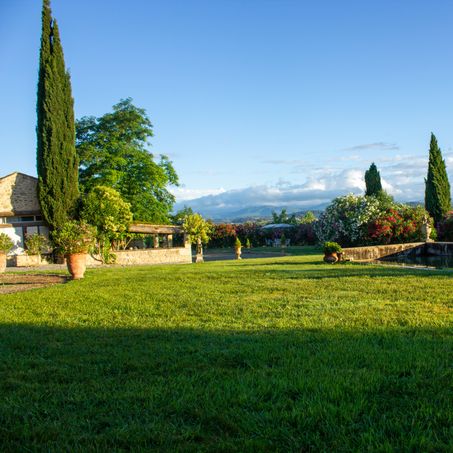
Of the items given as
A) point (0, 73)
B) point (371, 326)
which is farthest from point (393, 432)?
point (0, 73)

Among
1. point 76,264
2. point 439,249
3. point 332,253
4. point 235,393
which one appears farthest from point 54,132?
point 235,393

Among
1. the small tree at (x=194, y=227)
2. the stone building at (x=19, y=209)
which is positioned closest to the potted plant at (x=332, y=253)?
the small tree at (x=194, y=227)

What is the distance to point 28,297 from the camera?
8500mm

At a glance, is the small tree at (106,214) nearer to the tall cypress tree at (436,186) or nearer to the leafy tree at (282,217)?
the tall cypress tree at (436,186)

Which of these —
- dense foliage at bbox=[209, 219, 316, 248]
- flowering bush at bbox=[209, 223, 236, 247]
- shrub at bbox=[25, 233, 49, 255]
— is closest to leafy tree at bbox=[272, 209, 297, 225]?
dense foliage at bbox=[209, 219, 316, 248]

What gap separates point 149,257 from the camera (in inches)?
908

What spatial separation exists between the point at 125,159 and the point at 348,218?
45.5 ft

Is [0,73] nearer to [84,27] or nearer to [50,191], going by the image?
[84,27]

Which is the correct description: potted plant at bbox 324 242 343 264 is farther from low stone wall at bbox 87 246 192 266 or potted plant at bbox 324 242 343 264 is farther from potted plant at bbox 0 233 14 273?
potted plant at bbox 0 233 14 273

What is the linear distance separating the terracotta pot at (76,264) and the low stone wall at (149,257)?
8671 mm

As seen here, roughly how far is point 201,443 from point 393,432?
101 centimetres

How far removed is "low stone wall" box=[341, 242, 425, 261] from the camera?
54.1 feet

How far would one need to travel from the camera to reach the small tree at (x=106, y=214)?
21781 mm

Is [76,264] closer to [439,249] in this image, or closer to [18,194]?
[439,249]
